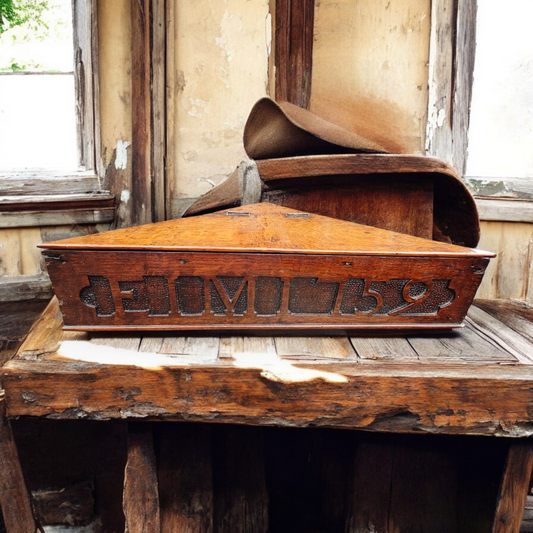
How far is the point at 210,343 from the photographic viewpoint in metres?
1.09

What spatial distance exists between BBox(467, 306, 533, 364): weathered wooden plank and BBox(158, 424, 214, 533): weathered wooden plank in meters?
0.73

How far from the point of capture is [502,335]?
1.22 metres

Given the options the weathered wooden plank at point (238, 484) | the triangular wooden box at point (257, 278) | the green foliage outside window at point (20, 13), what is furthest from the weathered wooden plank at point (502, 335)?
the green foliage outside window at point (20, 13)

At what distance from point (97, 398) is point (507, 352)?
2.78 ft

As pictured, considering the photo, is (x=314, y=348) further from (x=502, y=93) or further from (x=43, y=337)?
(x=502, y=93)

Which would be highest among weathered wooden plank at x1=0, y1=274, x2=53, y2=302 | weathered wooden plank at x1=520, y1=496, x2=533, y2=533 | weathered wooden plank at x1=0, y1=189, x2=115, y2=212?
weathered wooden plank at x1=0, y1=189, x2=115, y2=212

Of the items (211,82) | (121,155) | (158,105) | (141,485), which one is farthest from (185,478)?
(211,82)

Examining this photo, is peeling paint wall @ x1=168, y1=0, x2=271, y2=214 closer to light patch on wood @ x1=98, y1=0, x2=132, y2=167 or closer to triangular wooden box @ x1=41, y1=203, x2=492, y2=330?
light patch on wood @ x1=98, y1=0, x2=132, y2=167

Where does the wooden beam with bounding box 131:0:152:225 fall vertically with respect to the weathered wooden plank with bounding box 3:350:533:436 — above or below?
above

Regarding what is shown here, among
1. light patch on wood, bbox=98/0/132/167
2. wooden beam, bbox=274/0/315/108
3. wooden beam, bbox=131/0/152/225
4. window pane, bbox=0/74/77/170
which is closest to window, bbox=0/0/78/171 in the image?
window pane, bbox=0/74/77/170

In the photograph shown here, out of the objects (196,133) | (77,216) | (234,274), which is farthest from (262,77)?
(234,274)

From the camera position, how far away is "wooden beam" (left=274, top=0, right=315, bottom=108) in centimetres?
201

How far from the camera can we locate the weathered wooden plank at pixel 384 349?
1033 millimetres

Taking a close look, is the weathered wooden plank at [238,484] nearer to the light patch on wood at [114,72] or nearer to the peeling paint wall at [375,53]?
the light patch on wood at [114,72]
